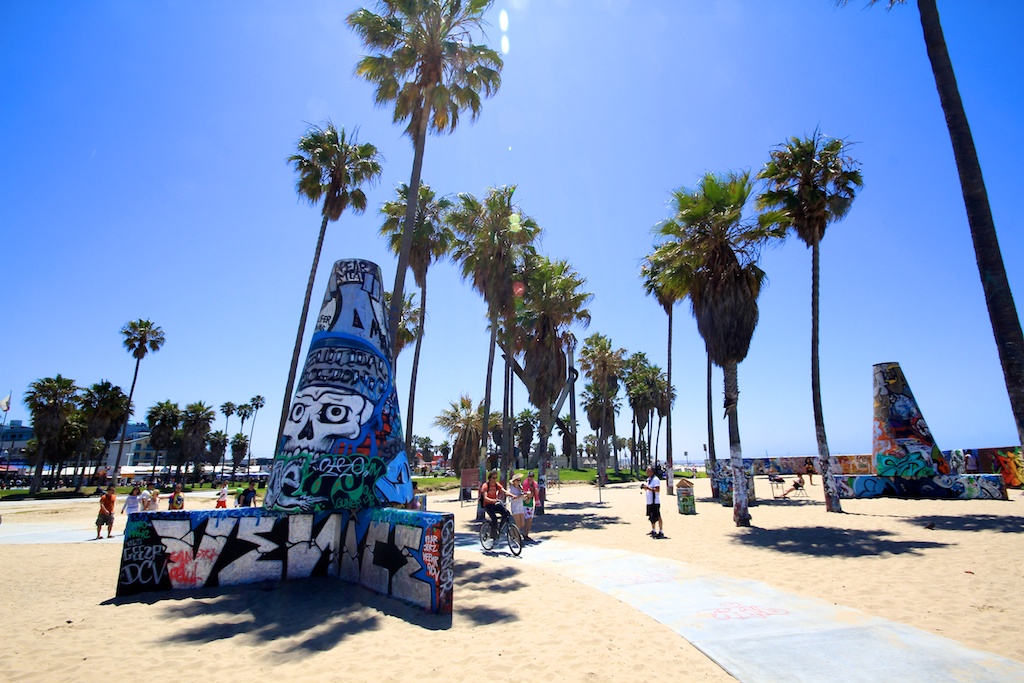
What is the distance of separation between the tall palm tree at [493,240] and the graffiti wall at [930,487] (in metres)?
15.5

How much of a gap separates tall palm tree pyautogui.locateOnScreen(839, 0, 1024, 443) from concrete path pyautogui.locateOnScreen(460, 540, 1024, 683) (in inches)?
124

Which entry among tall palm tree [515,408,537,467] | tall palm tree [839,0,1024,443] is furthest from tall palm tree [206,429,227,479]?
tall palm tree [839,0,1024,443]

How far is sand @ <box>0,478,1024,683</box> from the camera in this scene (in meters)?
5.13

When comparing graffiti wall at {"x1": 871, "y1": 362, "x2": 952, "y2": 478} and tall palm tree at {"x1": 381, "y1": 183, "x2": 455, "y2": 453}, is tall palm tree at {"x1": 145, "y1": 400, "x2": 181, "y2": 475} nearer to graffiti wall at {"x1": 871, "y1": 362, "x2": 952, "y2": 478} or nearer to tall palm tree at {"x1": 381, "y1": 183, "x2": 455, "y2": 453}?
tall palm tree at {"x1": 381, "y1": 183, "x2": 455, "y2": 453}

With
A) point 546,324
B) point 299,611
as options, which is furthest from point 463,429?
point 299,611

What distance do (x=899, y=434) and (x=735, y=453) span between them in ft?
31.9

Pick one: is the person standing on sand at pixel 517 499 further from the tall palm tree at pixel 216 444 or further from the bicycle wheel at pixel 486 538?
the tall palm tree at pixel 216 444

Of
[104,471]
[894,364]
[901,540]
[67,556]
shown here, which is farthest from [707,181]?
[104,471]

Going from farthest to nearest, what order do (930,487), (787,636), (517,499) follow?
(930,487) < (517,499) < (787,636)

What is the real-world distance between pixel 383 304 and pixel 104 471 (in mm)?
52654

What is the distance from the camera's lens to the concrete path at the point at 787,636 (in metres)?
4.72

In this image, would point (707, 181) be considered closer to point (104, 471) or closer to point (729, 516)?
point (729, 516)

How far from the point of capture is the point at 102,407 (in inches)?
1684

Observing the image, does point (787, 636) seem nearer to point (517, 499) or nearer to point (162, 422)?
point (517, 499)
